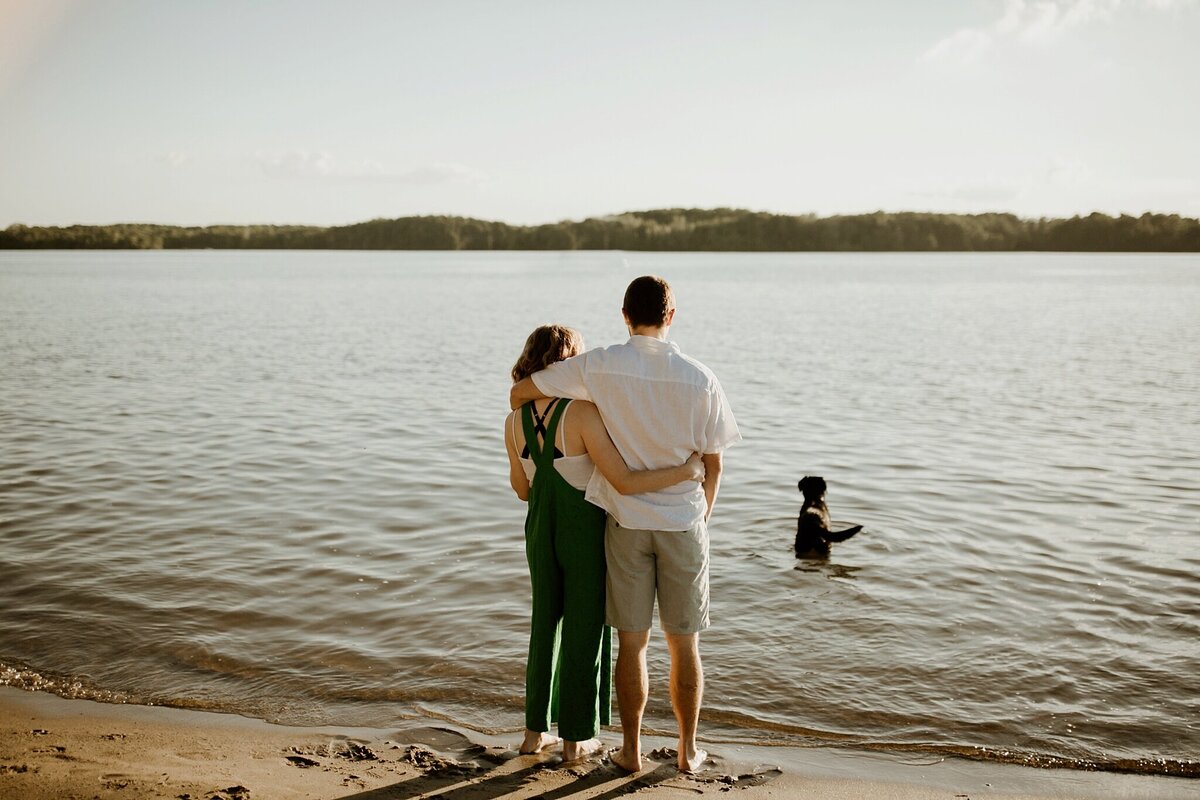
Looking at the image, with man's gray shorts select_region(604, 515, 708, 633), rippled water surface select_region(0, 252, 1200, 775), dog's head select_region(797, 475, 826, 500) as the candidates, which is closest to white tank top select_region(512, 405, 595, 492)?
man's gray shorts select_region(604, 515, 708, 633)

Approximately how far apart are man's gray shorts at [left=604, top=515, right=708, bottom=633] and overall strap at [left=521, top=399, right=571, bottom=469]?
385mm

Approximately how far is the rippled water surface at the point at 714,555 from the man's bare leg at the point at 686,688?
66 cm

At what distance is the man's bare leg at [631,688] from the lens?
171 inches

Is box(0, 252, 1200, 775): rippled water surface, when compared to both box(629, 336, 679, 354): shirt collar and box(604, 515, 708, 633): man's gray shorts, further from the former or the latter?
box(629, 336, 679, 354): shirt collar

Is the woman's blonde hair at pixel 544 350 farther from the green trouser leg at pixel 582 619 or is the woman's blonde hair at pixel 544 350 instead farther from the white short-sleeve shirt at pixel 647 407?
the green trouser leg at pixel 582 619

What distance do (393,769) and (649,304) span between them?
2472 millimetres

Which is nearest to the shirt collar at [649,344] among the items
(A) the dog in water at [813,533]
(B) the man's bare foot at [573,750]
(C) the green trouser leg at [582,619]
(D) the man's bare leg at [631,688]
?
(C) the green trouser leg at [582,619]

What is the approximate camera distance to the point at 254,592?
7508 millimetres

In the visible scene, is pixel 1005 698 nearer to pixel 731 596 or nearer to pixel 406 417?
pixel 731 596

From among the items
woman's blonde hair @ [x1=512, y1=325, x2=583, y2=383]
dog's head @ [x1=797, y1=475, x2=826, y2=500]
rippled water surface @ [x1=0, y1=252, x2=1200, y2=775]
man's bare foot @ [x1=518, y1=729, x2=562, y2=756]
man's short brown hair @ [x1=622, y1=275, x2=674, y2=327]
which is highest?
man's short brown hair @ [x1=622, y1=275, x2=674, y2=327]

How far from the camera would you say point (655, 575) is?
4.28m

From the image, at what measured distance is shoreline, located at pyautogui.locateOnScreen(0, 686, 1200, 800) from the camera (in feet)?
14.0

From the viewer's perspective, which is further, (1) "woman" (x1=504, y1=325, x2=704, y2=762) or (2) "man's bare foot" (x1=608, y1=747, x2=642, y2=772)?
(2) "man's bare foot" (x1=608, y1=747, x2=642, y2=772)

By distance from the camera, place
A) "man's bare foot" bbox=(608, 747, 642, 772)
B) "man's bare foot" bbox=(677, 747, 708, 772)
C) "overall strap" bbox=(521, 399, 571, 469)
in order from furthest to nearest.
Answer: "man's bare foot" bbox=(677, 747, 708, 772)
"man's bare foot" bbox=(608, 747, 642, 772)
"overall strap" bbox=(521, 399, 571, 469)
